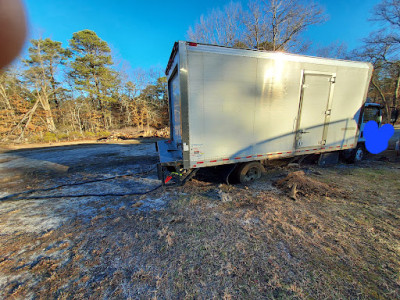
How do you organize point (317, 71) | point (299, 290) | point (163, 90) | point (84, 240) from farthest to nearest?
point (163, 90), point (317, 71), point (84, 240), point (299, 290)

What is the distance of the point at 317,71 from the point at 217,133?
130 inches

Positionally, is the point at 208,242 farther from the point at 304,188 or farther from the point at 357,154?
the point at 357,154

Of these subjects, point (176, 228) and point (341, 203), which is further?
point (341, 203)

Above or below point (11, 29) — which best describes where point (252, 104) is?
below

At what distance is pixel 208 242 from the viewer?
2447 millimetres

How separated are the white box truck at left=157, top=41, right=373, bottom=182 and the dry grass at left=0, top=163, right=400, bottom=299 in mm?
1222

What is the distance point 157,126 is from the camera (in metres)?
25.9

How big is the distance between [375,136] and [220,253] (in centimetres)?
835

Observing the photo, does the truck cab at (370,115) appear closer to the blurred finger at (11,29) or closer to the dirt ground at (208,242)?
the dirt ground at (208,242)

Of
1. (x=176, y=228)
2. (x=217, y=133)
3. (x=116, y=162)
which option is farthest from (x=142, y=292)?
(x=116, y=162)

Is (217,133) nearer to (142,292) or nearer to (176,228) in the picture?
(176,228)

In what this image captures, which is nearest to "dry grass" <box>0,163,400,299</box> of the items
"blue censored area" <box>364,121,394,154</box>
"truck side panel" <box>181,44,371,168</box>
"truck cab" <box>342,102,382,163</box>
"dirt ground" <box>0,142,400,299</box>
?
"dirt ground" <box>0,142,400,299</box>

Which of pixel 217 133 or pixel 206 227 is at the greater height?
pixel 217 133

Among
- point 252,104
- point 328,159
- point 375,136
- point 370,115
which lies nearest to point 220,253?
point 252,104
